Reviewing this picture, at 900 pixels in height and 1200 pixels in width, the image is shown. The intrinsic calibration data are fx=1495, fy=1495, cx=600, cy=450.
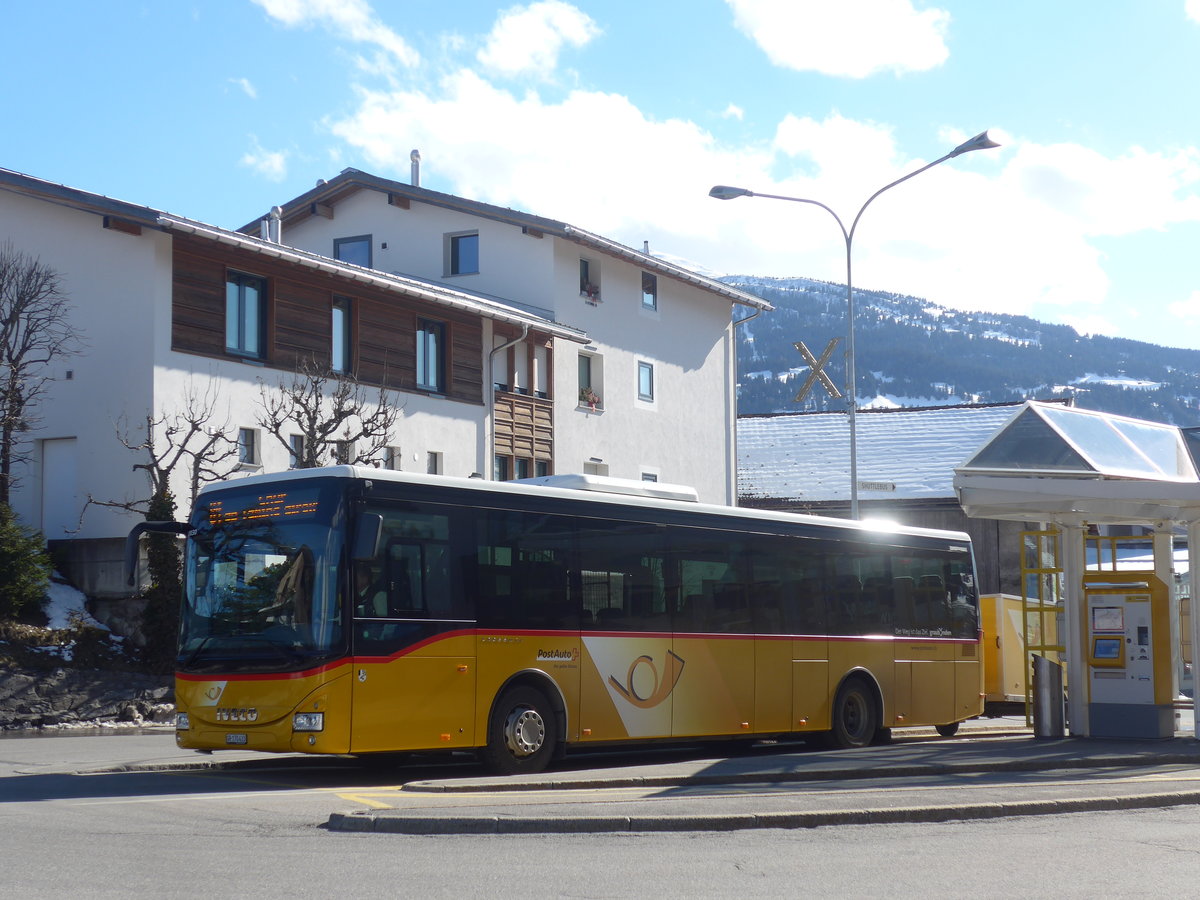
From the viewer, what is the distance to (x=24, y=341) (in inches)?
1100

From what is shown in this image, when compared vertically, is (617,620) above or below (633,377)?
below

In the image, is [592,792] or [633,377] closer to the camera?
[592,792]

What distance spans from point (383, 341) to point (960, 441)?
31454 millimetres

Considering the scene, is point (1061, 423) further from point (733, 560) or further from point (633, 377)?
point (633, 377)

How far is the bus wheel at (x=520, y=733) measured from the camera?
14.5 metres

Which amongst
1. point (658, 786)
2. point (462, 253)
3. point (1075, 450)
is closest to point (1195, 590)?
point (1075, 450)

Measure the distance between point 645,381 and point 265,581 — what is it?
31.3 meters

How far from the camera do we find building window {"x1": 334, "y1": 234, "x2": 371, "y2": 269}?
42.6 m

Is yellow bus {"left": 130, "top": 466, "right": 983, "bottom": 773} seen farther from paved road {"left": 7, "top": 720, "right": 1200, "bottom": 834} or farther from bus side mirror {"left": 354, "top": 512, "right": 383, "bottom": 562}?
paved road {"left": 7, "top": 720, "right": 1200, "bottom": 834}

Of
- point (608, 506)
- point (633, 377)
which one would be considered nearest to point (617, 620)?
point (608, 506)

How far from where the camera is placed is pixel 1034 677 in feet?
66.3

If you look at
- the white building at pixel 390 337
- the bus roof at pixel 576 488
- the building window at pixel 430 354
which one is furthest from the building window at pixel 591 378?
the bus roof at pixel 576 488

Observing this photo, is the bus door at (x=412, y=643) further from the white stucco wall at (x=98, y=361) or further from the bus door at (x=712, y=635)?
the white stucco wall at (x=98, y=361)

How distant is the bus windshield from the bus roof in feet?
0.43
